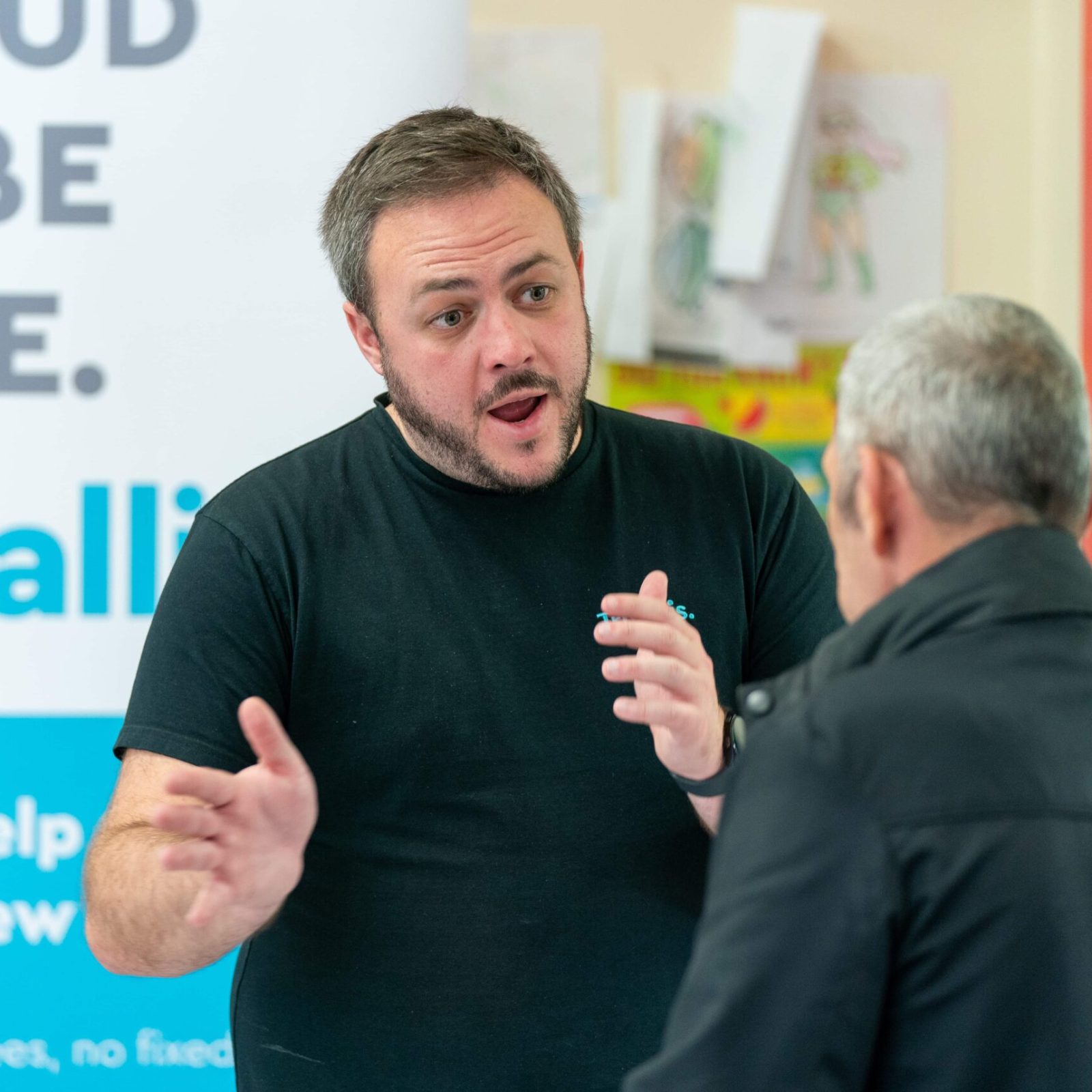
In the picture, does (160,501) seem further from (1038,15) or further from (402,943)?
(1038,15)

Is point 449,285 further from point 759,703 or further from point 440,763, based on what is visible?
point 759,703

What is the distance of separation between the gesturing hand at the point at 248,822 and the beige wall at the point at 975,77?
243cm

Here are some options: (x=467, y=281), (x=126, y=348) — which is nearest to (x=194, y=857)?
(x=467, y=281)

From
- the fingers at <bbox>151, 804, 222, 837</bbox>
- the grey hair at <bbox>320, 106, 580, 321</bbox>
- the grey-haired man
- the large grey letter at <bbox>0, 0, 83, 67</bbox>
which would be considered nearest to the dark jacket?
the grey-haired man

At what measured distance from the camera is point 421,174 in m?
1.40

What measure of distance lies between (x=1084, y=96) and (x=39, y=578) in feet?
8.17

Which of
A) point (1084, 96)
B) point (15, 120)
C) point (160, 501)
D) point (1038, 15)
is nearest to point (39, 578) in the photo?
point (160, 501)

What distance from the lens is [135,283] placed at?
163 cm

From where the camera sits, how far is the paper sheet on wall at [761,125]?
3.14 m

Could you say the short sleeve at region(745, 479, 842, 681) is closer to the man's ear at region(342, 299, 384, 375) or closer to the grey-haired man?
the man's ear at region(342, 299, 384, 375)

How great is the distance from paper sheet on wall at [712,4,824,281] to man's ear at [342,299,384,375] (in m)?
1.81

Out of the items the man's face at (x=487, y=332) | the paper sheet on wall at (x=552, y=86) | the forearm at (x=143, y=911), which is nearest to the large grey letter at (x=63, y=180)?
the man's face at (x=487, y=332)

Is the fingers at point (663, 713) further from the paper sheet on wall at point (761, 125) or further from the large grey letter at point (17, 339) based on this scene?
the paper sheet on wall at point (761, 125)

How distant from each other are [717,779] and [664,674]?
0.16 meters
